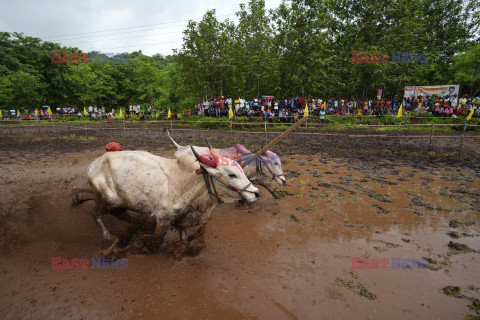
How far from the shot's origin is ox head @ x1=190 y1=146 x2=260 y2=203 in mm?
3457

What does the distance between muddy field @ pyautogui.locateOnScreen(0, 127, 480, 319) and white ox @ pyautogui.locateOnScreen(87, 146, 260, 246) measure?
0.80 m

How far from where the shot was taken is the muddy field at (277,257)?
3098mm

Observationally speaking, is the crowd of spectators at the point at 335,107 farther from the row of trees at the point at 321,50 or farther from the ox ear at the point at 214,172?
the ox ear at the point at 214,172

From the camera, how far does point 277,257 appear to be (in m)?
4.16

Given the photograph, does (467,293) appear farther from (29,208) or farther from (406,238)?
(29,208)

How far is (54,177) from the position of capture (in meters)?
7.62

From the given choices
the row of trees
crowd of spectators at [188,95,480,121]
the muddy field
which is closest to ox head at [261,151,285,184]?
the muddy field

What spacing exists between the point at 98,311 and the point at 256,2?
87.3 ft

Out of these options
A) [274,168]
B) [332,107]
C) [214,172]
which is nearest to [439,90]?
[332,107]

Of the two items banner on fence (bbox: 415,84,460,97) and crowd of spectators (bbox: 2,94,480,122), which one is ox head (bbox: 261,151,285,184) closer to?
crowd of spectators (bbox: 2,94,480,122)

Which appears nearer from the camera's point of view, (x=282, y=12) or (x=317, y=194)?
(x=317, y=194)

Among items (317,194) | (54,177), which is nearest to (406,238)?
(317,194)

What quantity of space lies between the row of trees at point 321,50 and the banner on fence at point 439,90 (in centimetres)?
190

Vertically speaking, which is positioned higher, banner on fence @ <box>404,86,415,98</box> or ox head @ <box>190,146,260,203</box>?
banner on fence @ <box>404,86,415,98</box>
